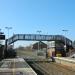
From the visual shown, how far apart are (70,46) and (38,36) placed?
39.8ft

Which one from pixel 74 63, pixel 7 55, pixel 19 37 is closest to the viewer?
pixel 74 63

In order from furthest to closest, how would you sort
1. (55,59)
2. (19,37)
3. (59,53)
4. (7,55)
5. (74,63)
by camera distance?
(7,55)
(59,53)
(19,37)
(55,59)
(74,63)

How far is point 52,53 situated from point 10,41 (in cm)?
1756

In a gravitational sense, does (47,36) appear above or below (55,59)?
above

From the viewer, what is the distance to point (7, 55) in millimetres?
116062

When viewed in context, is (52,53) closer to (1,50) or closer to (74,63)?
(1,50)

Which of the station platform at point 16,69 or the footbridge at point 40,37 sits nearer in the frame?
the station platform at point 16,69

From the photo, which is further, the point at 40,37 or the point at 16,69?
the point at 40,37

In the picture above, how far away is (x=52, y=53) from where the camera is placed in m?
111

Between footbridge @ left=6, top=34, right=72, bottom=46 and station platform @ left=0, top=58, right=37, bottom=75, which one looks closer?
station platform @ left=0, top=58, right=37, bottom=75

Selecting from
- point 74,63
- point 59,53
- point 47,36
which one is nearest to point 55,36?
point 47,36

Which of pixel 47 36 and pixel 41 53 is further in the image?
pixel 41 53

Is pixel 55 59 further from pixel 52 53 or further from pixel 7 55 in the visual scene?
pixel 7 55

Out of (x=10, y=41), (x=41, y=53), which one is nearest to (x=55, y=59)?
(x=10, y=41)
